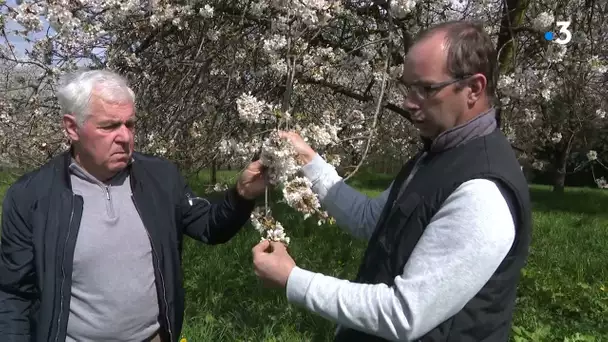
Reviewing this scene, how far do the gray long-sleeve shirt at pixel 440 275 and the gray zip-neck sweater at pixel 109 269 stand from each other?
82 cm

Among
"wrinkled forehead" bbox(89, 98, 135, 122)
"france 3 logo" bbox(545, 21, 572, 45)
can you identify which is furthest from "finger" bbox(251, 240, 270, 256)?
"france 3 logo" bbox(545, 21, 572, 45)

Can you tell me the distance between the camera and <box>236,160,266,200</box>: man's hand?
6.68ft

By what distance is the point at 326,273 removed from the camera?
4.56 metres

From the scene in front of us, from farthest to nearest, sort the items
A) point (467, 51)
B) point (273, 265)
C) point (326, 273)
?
point (326, 273), point (273, 265), point (467, 51)

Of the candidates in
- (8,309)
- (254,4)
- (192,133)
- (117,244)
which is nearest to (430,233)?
(117,244)

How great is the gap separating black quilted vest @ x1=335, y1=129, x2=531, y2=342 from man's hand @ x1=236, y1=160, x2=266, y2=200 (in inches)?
27.7

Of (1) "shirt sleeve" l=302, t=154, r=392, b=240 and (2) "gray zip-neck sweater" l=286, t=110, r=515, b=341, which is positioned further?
(1) "shirt sleeve" l=302, t=154, r=392, b=240

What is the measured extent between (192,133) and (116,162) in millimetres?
1781

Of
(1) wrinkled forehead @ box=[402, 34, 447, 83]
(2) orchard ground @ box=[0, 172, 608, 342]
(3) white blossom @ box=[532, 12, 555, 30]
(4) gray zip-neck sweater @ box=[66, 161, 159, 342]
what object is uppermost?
(1) wrinkled forehead @ box=[402, 34, 447, 83]

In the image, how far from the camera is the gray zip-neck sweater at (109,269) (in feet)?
6.08

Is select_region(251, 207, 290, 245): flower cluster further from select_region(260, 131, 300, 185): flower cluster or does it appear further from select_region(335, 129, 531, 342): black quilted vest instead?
select_region(335, 129, 531, 342): black quilted vest

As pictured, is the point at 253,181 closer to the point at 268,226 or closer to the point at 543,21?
the point at 268,226

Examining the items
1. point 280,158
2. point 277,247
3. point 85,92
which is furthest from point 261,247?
point 85,92

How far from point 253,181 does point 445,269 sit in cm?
97
